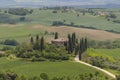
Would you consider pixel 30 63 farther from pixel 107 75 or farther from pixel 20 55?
pixel 107 75

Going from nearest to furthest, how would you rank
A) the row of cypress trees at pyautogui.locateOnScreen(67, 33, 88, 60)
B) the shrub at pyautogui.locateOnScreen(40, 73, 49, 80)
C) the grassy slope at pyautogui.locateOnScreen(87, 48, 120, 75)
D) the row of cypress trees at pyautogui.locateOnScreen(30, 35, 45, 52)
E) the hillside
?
the shrub at pyautogui.locateOnScreen(40, 73, 49, 80)
the hillside
the row of cypress trees at pyautogui.locateOnScreen(30, 35, 45, 52)
the row of cypress trees at pyautogui.locateOnScreen(67, 33, 88, 60)
the grassy slope at pyautogui.locateOnScreen(87, 48, 120, 75)

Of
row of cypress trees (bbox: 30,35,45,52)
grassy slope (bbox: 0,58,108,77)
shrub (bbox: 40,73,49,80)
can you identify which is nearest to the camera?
shrub (bbox: 40,73,49,80)

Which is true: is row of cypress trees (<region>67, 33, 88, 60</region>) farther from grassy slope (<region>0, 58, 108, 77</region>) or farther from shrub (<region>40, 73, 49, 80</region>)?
shrub (<region>40, 73, 49, 80</region>)

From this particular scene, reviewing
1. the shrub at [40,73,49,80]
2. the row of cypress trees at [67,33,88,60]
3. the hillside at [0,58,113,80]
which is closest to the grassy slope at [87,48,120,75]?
the row of cypress trees at [67,33,88,60]

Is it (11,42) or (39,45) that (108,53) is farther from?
(11,42)

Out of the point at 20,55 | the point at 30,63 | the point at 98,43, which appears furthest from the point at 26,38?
the point at 30,63

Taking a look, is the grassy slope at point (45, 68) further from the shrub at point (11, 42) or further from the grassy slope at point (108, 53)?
the shrub at point (11, 42)

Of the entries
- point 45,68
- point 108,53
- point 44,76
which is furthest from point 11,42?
point 44,76

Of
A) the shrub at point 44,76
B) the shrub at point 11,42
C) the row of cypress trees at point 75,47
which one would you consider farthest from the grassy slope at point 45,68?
the shrub at point 11,42
